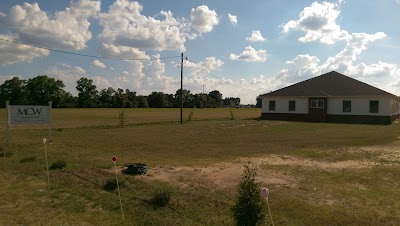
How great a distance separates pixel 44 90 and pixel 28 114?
3680 inches

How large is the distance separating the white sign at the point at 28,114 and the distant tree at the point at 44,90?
88325 millimetres

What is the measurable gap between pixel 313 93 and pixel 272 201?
3187cm

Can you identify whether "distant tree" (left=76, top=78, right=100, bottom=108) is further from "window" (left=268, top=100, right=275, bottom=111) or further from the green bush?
the green bush

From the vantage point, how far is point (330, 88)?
3725cm

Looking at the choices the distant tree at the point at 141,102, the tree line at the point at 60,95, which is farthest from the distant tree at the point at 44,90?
the distant tree at the point at 141,102

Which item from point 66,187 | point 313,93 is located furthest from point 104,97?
point 66,187

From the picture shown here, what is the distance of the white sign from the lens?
16875 millimetres

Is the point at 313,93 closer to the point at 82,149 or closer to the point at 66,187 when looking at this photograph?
the point at 82,149

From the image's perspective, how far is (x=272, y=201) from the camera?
299 inches

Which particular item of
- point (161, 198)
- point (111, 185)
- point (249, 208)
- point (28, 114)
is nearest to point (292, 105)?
point (28, 114)

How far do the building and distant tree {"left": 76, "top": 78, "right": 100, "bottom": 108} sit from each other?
76.7 m

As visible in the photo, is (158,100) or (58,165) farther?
(158,100)

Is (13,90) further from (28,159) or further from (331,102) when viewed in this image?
(28,159)

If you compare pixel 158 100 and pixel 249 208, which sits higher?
pixel 158 100
